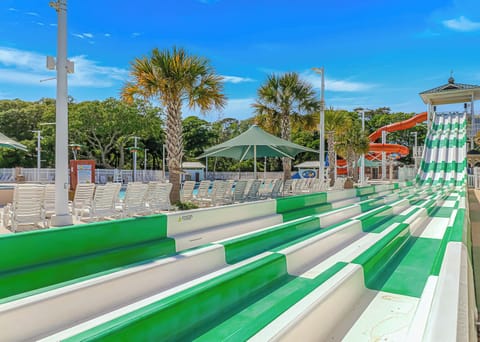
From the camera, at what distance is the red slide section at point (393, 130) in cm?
3111

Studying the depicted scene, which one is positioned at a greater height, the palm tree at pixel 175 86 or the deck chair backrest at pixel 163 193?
the palm tree at pixel 175 86

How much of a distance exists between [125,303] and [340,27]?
55.7 ft

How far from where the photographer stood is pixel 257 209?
4.17m

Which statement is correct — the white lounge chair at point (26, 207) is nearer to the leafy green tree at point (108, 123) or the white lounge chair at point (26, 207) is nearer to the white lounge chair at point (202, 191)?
the white lounge chair at point (202, 191)

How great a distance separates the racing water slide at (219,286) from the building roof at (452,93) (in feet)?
89.8

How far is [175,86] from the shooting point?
32.8 feet

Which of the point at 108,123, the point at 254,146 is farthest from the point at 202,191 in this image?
the point at 108,123

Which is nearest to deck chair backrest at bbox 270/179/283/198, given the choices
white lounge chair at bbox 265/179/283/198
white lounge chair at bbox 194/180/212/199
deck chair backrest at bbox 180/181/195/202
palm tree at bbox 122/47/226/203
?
white lounge chair at bbox 265/179/283/198

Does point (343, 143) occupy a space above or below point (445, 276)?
above

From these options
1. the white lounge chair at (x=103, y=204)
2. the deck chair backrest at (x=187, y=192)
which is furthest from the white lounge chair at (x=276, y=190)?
the white lounge chair at (x=103, y=204)

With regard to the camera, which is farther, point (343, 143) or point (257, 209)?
point (343, 143)

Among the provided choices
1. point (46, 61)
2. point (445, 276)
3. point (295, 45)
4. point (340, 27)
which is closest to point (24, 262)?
point (445, 276)

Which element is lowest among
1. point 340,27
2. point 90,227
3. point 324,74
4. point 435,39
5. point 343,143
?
point 90,227

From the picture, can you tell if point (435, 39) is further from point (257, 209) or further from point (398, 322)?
point (398, 322)
